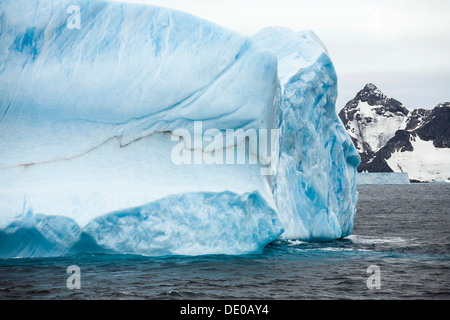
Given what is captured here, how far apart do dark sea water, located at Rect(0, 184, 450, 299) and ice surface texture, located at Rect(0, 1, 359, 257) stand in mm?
568

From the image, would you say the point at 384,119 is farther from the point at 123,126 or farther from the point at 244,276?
the point at 244,276

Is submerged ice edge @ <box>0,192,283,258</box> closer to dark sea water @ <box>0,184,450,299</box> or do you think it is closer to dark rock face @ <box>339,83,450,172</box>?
dark sea water @ <box>0,184,450,299</box>

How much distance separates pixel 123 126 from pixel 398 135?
11351 cm

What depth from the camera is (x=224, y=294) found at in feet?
31.1

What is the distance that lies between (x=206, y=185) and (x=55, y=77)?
3.79 metres

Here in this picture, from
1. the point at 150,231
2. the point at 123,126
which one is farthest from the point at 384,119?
the point at 150,231

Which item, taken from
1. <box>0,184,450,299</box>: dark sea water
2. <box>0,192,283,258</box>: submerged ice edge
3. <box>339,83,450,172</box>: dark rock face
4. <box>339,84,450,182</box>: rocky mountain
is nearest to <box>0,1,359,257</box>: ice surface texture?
<box>0,192,283,258</box>: submerged ice edge

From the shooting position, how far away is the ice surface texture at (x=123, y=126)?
39.4ft

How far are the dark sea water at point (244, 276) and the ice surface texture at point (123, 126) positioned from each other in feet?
1.86

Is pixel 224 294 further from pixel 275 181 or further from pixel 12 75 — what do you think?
pixel 12 75

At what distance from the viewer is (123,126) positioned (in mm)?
12773

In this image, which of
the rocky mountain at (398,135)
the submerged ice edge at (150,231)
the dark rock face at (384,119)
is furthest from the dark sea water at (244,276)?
Answer: the dark rock face at (384,119)
